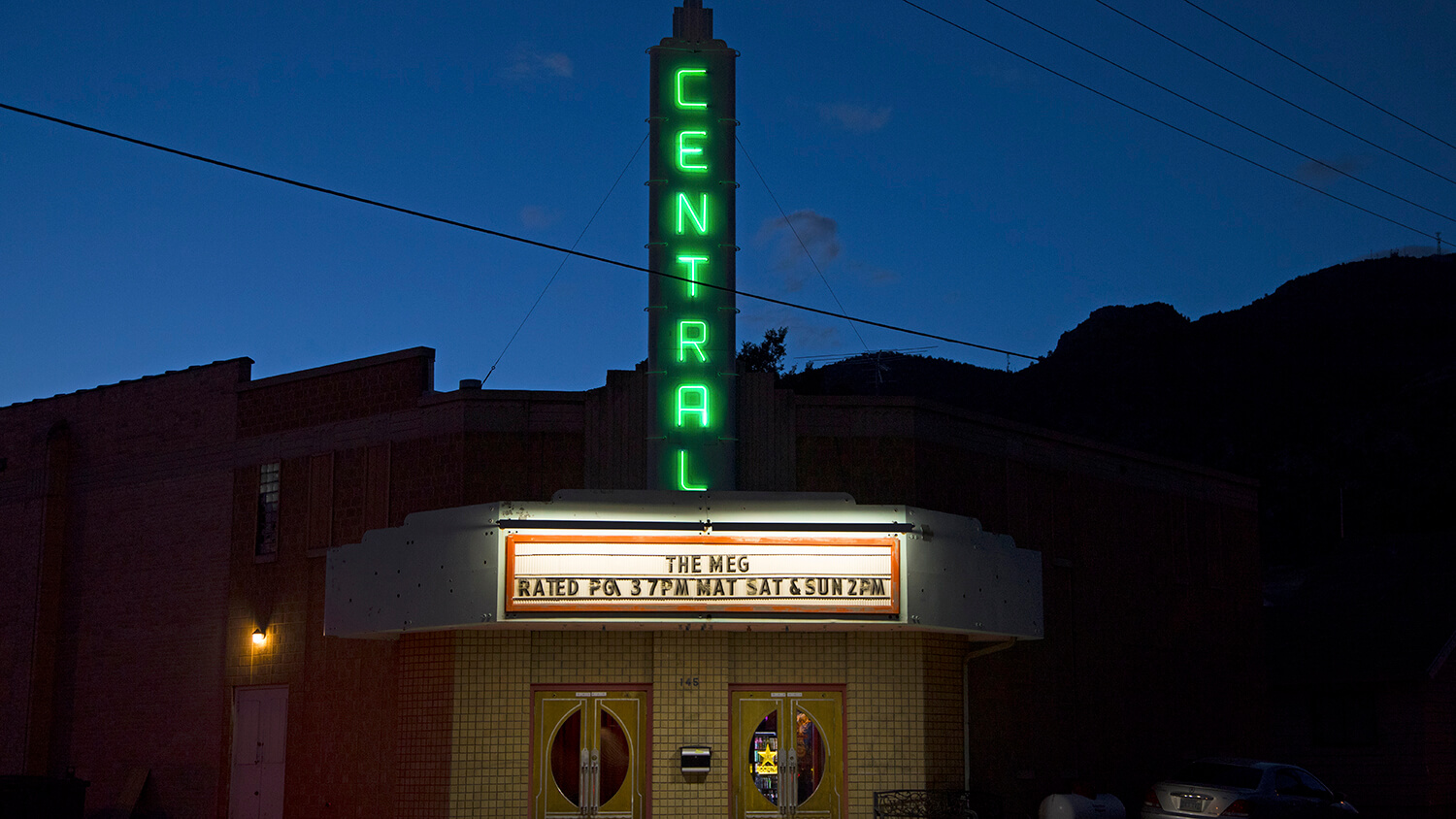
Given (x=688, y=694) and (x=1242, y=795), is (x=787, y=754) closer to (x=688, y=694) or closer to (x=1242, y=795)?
(x=688, y=694)

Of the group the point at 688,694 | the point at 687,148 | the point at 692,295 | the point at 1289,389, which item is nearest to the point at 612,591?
the point at 688,694

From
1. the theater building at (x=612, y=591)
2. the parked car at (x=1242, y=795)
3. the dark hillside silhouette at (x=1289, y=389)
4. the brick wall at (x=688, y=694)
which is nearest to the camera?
the theater building at (x=612, y=591)

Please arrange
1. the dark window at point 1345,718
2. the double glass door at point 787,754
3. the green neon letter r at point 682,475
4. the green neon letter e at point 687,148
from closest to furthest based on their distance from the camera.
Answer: the double glass door at point 787,754, the green neon letter r at point 682,475, the green neon letter e at point 687,148, the dark window at point 1345,718

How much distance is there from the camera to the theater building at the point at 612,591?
659 inches

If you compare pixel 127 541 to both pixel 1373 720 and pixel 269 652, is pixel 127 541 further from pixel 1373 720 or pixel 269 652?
pixel 1373 720

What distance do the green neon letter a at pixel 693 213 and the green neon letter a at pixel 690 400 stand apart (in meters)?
2.03

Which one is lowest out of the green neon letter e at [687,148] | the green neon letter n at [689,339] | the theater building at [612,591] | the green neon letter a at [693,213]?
the theater building at [612,591]

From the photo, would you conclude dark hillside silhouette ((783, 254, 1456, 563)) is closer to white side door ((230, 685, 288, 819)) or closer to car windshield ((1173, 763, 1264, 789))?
car windshield ((1173, 763, 1264, 789))

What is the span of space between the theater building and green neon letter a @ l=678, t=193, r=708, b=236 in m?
0.03

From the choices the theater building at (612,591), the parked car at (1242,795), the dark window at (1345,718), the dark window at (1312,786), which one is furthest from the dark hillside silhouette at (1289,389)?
the parked car at (1242,795)

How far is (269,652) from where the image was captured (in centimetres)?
2095

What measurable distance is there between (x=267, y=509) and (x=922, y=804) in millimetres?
10734

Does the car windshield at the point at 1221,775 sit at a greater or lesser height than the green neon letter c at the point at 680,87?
lesser

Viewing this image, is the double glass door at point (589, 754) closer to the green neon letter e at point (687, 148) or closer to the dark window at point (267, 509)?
the dark window at point (267, 509)
